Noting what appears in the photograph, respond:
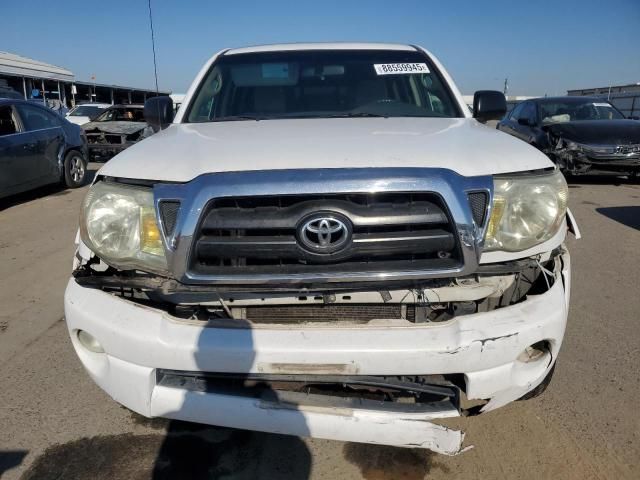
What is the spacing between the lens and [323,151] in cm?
194

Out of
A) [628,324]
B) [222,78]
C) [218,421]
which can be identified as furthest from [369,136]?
[628,324]

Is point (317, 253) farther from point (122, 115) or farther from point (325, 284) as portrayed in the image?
point (122, 115)

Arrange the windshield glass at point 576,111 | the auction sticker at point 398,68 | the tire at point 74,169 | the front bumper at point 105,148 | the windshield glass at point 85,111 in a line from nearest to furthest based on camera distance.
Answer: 1. the auction sticker at point 398,68
2. the tire at point 74,169
3. the windshield glass at point 576,111
4. the front bumper at point 105,148
5. the windshield glass at point 85,111

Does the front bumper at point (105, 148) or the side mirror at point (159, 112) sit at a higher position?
the side mirror at point (159, 112)

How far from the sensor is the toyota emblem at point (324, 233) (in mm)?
1756

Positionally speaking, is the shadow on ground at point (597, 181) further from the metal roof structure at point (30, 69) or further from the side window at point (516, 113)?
the metal roof structure at point (30, 69)

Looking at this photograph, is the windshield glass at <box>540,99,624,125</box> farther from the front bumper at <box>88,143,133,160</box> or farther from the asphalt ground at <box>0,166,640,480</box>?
the front bumper at <box>88,143,133,160</box>

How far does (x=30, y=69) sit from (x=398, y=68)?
35.5 m

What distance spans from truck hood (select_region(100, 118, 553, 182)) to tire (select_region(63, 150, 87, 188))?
7.55 m

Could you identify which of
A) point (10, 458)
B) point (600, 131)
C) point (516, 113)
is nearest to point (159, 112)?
point (10, 458)

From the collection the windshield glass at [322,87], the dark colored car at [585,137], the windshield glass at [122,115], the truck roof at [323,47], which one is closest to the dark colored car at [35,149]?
the windshield glass at [122,115]

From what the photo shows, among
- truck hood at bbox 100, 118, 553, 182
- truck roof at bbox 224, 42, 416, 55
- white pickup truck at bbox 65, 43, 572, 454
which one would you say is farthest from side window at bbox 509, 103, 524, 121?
white pickup truck at bbox 65, 43, 572, 454

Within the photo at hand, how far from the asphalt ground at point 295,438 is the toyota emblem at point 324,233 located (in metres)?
1.07

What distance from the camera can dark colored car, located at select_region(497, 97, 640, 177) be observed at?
28.1 ft
